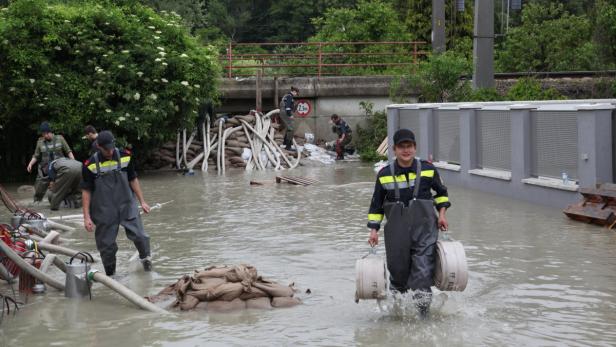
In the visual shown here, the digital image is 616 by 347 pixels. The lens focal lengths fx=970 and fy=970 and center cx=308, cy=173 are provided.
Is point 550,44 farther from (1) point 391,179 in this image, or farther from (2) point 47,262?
(1) point 391,179

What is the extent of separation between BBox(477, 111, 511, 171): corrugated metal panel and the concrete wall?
0.12 m

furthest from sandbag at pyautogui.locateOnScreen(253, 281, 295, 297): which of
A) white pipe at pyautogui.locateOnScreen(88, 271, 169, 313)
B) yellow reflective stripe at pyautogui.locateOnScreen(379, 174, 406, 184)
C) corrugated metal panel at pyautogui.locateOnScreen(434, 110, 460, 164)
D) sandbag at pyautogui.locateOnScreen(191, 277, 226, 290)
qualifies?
corrugated metal panel at pyautogui.locateOnScreen(434, 110, 460, 164)

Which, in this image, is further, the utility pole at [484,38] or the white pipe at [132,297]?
the utility pole at [484,38]

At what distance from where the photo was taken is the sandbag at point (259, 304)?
934cm

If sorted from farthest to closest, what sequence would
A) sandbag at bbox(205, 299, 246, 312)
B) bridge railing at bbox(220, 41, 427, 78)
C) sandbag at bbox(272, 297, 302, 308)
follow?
bridge railing at bbox(220, 41, 427, 78) < sandbag at bbox(272, 297, 302, 308) < sandbag at bbox(205, 299, 246, 312)

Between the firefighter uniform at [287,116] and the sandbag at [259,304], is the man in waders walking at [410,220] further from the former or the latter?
the firefighter uniform at [287,116]

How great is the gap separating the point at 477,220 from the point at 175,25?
42.4 feet

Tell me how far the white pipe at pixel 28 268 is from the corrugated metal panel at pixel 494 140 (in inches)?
429

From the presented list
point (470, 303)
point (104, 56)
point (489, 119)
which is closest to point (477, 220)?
point (489, 119)

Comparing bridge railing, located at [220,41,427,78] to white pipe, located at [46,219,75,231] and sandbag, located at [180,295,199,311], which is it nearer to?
white pipe, located at [46,219,75,231]

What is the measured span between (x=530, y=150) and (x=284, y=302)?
9.52 metres

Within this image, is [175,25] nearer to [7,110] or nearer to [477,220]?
[7,110]

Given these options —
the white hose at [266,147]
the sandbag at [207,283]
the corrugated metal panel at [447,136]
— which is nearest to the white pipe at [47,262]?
the sandbag at [207,283]

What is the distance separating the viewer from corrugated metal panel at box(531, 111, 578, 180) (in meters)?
16.1
